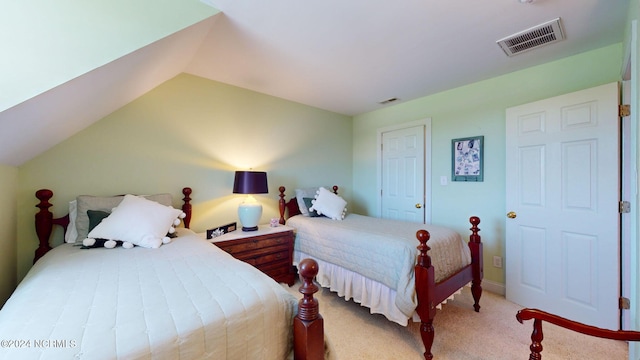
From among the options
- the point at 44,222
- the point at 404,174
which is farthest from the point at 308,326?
the point at 404,174

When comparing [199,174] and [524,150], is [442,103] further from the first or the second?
[199,174]

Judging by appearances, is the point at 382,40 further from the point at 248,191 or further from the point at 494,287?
the point at 494,287

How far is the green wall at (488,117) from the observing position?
2.13 m

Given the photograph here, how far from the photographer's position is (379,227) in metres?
2.47

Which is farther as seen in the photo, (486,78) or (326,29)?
(486,78)

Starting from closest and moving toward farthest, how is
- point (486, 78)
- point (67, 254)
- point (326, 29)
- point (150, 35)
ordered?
1. point (150, 35)
2. point (67, 254)
3. point (326, 29)
4. point (486, 78)

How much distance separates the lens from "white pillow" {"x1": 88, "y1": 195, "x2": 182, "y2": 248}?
169 cm

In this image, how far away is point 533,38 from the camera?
190 centimetres

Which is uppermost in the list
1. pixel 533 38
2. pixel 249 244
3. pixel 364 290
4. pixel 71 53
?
pixel 533 38

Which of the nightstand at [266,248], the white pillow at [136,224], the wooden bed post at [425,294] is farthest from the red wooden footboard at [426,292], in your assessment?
the white pillow at [136,224]

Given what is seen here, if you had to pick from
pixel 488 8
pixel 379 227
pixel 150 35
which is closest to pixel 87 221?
pixel 150 35

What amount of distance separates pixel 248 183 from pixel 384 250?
1.52 metres

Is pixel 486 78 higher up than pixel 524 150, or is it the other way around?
pixel 486 78

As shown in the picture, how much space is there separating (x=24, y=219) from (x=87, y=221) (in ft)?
1.47
